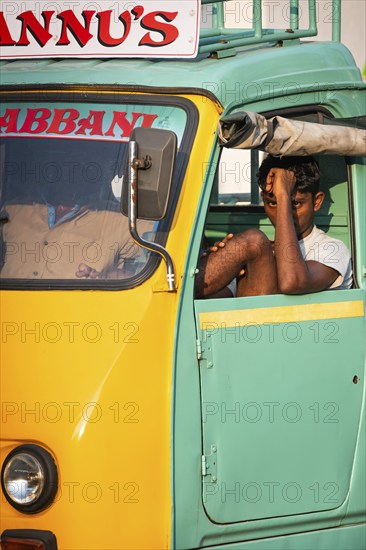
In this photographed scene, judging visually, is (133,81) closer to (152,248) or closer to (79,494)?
(152,248)

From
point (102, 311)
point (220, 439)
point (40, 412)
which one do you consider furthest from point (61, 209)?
point (220, 439)

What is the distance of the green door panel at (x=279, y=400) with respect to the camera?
4.00 meters

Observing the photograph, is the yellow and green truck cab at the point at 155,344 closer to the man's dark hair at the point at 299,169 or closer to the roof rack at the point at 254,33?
the roof rack at the point at 254,33

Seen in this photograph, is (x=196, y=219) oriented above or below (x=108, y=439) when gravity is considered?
above

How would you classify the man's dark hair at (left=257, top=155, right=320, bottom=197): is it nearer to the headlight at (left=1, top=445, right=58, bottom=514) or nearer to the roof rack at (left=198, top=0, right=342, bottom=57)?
the roof rack at (left=198, top=0, right=342, bottom=57)

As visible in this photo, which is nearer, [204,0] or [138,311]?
[138,311]

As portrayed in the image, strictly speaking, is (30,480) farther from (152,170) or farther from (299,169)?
(299,169)

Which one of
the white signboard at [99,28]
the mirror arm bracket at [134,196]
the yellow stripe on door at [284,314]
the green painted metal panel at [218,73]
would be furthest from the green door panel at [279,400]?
the white signboard at [99,28]

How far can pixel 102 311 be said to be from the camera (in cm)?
391

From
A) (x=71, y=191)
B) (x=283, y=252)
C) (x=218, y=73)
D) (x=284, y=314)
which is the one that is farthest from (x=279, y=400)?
→ (x=218, y=73)

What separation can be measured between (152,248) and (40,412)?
74cm

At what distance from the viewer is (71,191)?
4.13 metres

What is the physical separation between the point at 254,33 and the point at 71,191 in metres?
1.31

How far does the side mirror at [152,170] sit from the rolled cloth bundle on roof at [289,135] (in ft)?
1.37
